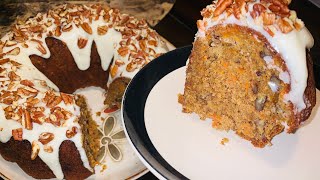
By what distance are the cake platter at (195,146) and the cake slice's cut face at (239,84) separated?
4 centimetres

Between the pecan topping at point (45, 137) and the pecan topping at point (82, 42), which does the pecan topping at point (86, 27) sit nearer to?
the pecan topping at point (82, 42)

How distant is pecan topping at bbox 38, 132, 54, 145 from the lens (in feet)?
5.25

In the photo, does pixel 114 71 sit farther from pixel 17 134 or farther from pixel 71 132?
pixel 17 134

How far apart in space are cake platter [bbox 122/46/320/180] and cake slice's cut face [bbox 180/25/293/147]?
1.7 inches

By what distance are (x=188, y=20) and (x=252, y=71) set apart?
1075mm

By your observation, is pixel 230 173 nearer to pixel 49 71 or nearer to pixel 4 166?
pixel 4 166

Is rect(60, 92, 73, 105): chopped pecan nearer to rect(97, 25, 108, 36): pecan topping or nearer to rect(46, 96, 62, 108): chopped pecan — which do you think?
rect(46, 96, 62, 108): chopped pecan

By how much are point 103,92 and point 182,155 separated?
0.87 m

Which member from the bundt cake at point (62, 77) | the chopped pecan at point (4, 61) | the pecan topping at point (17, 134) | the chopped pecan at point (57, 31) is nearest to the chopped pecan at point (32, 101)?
the bundt cake at point (62, 77)

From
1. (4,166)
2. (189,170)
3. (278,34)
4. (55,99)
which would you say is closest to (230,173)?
(189,170)

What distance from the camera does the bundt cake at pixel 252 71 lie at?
50.4 inches

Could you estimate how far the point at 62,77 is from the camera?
208cm

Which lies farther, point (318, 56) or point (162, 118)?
point (318, 56)

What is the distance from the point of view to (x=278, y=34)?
1.26 meters
